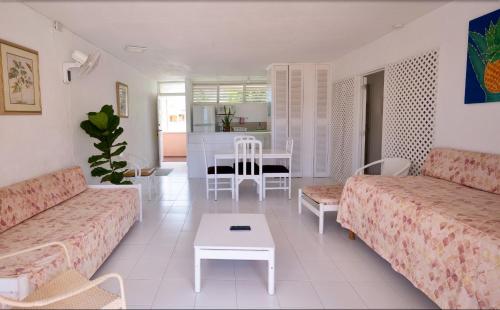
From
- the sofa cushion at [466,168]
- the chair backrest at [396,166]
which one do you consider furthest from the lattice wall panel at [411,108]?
the sofa cushion at [466,168]

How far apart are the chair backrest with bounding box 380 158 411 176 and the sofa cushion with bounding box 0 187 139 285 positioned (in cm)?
304

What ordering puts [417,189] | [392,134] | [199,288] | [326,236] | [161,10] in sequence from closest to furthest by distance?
[199,288] → [417,189] → [161,10] → [326,236] → [392,134]

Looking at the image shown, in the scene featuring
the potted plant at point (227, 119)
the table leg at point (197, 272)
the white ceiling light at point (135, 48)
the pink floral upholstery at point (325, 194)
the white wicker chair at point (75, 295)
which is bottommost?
the table leg at point (197, 272)

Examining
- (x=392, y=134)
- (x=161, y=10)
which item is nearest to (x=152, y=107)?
(x=161, y=10)

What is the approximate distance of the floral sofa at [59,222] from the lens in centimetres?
185

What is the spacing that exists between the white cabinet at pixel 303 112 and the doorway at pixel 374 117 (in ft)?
2.56

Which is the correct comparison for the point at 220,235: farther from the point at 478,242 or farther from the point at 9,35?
the point at 9,35

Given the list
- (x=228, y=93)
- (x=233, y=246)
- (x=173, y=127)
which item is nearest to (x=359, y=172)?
(x=233, y=246)

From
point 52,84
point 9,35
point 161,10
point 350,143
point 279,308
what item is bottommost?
point 279,308

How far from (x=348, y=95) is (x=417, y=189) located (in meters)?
3.16

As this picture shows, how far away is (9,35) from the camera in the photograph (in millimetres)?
Result: 2686

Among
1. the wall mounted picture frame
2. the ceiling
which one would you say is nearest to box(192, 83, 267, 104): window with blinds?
the wall mounted picture frame

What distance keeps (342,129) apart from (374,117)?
66cm

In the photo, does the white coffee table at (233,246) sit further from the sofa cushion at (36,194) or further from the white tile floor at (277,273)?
the sofa cushion at (36,194)
